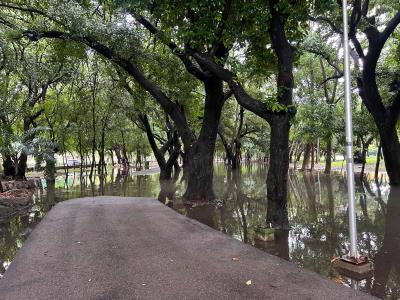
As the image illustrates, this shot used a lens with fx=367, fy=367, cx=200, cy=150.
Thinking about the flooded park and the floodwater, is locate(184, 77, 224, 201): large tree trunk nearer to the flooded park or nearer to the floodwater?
the flooded park

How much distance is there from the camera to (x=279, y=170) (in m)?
7.23

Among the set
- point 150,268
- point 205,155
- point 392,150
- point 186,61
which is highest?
point 186,61

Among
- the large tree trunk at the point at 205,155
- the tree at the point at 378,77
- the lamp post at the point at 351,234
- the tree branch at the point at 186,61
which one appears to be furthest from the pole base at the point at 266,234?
the tree at the point at 378,77

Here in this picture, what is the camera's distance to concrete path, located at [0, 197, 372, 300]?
13.9ft

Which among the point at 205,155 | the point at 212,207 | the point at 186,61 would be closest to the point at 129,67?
the point at 186,61

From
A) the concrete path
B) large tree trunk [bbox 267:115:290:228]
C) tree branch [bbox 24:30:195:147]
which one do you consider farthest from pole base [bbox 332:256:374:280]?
tree branch [bbox 24:30:195:147]

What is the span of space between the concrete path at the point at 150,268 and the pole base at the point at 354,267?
0.51 m

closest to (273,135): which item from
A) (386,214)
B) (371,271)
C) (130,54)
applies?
(371,271)

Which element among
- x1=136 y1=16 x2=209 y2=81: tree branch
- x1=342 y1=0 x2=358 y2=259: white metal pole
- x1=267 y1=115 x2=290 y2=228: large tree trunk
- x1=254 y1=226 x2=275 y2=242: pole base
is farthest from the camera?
x1=136 y1=16 x2=209 y2=81: tree branch

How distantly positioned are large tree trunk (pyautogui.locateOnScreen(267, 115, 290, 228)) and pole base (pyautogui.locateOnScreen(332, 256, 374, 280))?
7.01 ft

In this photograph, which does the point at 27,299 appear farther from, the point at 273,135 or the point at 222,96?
the point at 222,96

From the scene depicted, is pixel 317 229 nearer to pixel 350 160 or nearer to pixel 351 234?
pixel 351 234

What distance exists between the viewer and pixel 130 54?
474 inches

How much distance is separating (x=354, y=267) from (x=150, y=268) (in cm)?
278
